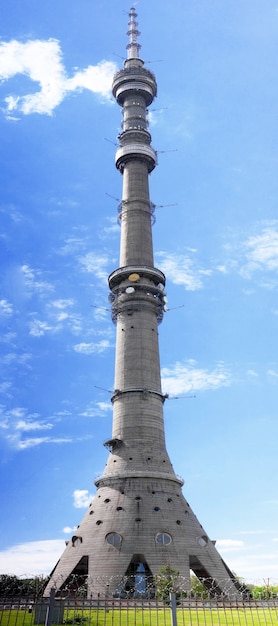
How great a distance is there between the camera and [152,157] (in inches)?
3381

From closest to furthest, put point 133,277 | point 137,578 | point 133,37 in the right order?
point 137,578, point 133,277, point 133,37

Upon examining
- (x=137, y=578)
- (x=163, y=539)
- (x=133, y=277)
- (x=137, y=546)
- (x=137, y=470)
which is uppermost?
(x=133, y=277)

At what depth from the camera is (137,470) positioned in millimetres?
61625

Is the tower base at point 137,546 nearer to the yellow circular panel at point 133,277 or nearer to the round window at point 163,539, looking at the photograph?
the round window at point 163,539

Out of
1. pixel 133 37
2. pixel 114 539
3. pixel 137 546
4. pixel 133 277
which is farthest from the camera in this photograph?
pixel 133 37

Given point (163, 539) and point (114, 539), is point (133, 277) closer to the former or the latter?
point (114, 539)

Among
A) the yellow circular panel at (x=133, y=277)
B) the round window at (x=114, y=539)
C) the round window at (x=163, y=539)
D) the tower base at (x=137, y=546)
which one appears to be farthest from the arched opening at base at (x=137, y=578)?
the yellow circular panel at (x=133, y=277)

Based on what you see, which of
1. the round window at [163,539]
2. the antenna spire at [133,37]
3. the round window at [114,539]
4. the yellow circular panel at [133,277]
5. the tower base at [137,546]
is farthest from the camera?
the antenna spire at [133,37]

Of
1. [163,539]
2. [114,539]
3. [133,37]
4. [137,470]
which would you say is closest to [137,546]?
[114,539]

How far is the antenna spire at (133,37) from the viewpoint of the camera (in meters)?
99.7

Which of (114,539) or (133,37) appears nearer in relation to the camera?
(114,539)

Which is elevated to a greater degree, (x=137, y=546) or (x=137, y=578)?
(x=137, y=546)

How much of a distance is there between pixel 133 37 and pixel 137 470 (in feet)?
279

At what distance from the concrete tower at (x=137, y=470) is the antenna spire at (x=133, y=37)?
21.2 metres
